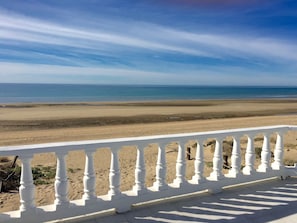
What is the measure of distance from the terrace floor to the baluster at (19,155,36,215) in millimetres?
647

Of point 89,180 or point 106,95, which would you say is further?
point 106,95

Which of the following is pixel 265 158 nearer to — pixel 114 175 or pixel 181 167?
pixel 181 167

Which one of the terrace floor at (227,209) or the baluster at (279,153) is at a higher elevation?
the baluster at (279,153)

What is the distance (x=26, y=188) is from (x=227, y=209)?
2.37 metres

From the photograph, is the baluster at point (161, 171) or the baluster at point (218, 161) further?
the baluster at point (218, 161)

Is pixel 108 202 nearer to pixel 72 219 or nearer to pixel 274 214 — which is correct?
pixel 72 219

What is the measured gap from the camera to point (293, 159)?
9453 mm

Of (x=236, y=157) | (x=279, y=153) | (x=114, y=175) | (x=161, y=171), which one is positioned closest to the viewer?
(x=114, y=175)

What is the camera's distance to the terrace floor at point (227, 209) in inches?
145

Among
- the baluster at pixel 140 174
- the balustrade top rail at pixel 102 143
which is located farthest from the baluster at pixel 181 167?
the baluster at pixel 140 174

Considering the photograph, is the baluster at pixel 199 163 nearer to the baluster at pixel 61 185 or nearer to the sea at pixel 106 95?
the baluster at pixel 61 185

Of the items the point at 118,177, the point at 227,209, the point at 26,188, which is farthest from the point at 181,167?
the point at 26,188

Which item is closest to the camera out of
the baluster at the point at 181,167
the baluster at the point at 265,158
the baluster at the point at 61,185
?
the baluster at the point at 61,185

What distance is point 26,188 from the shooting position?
332cm
